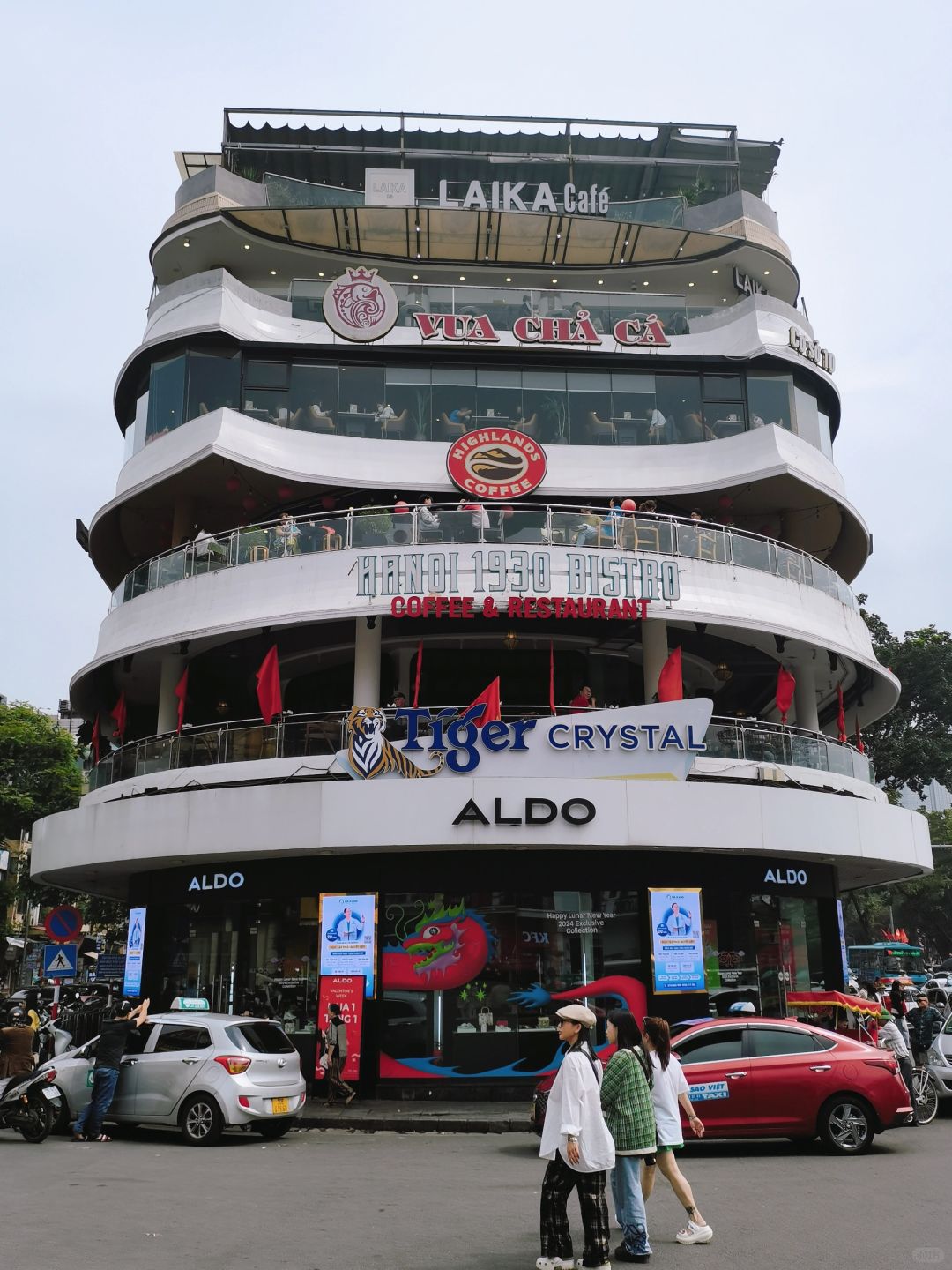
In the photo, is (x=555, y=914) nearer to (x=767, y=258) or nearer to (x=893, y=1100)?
(x=893, y=1100)

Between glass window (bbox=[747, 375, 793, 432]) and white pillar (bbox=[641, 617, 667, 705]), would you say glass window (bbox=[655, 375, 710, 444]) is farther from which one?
white pillar (bbox=[641, 617, 667, 705])

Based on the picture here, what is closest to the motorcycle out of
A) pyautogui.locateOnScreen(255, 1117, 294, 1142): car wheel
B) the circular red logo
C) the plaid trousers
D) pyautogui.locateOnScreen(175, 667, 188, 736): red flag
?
pyautogui.locateOnScreen(255, 1117, 294, 1142): car wheel

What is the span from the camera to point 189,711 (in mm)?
28031

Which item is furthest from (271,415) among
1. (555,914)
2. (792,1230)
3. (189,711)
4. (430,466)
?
(792,1230)

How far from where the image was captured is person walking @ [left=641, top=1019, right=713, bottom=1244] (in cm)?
883

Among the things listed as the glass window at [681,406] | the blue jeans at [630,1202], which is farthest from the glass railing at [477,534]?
the blue jeans at [630,1202]

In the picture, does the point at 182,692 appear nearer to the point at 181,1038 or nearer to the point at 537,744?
the point at 537,744

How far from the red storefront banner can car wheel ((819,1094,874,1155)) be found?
8203 mm

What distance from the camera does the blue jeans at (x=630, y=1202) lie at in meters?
8.23

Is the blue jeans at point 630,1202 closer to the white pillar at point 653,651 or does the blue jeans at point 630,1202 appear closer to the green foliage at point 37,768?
the white pillar at point 653,651

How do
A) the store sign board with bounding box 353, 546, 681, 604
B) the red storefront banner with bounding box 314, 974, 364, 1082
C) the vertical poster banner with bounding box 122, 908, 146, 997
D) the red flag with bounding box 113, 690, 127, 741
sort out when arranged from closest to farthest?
1. the red storefront banner with bounding box 314, 974, 364, 1082
2. the store sign board with bounding box 353, 546, 681, 604
3. the vertical poster banner with bounding box 122, 908, 146, 997
4. the red flag with bounding box 113, 690, 127, 741

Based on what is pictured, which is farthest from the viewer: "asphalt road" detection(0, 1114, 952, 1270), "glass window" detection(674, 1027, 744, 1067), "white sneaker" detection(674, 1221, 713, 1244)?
"glass window" detection(674, 1027, 744, 1067)

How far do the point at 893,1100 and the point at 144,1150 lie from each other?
8665 mm

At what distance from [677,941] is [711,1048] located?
248 inches
